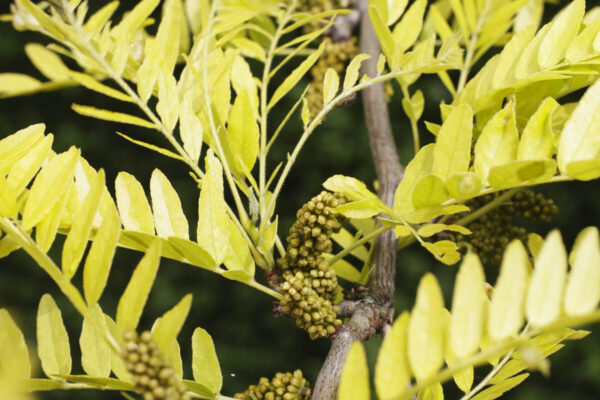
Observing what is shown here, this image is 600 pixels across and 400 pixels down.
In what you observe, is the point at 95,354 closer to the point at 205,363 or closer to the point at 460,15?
the point at 205,363

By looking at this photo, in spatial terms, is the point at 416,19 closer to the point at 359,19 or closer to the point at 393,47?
the point at 393,47

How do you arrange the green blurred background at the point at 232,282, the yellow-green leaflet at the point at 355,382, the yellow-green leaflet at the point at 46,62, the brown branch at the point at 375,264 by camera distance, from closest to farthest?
the yellow-green leaflet at the point at 355,382, the brown branch at the point at 375,264, the yellow-green leaflet at the point at 46,62, the green blurred background at the point at 232,282

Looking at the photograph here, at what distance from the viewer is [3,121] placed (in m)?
2.29

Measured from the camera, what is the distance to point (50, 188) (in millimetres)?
432

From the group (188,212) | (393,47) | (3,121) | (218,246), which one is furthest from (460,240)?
(3,121)

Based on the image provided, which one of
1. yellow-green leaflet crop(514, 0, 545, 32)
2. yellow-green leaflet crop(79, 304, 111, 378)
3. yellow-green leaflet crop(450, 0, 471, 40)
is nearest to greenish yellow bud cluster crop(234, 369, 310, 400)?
yellow-green leaflet crop(79, 304, 111, 378)

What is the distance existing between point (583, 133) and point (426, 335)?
0.22m

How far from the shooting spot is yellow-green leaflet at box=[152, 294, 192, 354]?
365 millimetres

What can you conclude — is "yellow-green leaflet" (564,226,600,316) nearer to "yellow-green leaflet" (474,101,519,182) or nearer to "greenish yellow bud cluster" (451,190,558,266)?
"yellow-green leaflet" (474,101,519,182)

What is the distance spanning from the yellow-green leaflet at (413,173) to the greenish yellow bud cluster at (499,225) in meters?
0.25

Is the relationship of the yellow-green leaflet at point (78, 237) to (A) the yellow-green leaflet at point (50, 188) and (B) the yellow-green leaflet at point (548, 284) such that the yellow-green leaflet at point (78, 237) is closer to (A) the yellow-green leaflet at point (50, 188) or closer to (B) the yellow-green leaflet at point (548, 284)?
(A) the yellow-green leaflet at point (50, 188)

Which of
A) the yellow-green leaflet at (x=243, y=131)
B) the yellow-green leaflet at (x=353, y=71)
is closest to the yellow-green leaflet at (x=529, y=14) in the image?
the yellow-green leaflet at (x=353, y=71)

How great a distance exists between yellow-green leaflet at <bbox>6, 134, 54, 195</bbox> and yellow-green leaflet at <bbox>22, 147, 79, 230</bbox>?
2 cm

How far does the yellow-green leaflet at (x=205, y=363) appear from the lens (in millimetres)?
532
